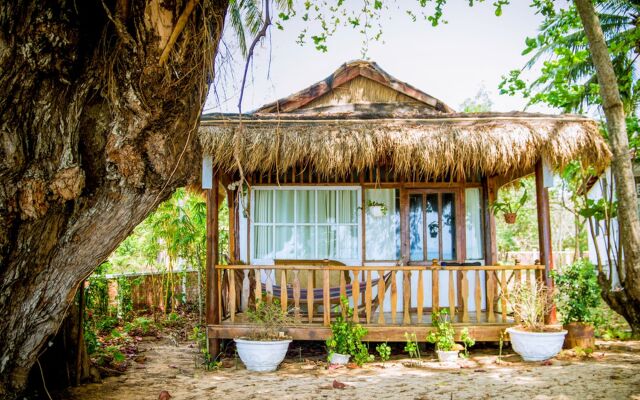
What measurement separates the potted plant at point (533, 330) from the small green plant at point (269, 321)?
271 cm

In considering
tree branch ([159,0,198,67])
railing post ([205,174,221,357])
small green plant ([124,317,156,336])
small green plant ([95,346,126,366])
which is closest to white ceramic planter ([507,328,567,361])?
railing post ([205,174,221,357])

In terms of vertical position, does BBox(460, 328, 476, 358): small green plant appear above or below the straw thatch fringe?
below

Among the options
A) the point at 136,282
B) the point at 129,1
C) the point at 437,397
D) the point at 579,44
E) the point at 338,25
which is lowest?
the point at 437,397

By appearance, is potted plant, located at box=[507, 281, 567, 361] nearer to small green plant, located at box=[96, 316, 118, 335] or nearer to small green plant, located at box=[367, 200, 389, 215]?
small green plant, located at box=[367, 200, 389, 215]

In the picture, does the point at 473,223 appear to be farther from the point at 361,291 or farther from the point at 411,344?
the point at 411,344

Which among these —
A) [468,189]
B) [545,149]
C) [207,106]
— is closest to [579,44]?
[468,189]

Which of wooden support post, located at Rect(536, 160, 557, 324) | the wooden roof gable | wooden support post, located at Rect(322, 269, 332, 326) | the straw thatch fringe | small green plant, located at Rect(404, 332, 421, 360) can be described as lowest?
small green plant, located at Rect(404, 332, 421, 360)

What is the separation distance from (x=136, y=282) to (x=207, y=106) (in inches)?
288

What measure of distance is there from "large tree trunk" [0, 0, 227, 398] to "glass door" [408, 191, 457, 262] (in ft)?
18.9

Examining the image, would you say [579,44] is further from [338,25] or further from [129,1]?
[129,1]

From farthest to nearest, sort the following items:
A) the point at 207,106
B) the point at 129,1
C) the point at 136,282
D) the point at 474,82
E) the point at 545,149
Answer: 1. the point at 474,82
2. the point at 136,282
3. the point at 545,149
4. the point at 207,106
5. the point at 129,1

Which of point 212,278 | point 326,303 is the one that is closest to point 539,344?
point 326,303

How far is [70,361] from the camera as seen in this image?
5.09 meters

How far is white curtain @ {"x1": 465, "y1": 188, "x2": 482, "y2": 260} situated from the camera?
817 cm
